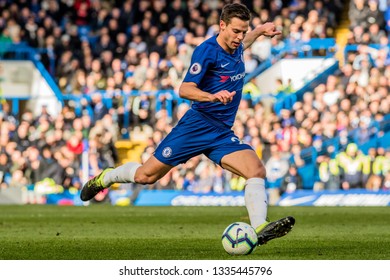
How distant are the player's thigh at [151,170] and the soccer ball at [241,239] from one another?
58.0 inches

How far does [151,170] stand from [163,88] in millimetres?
16182

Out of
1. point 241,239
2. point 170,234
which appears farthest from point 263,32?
point 170,234

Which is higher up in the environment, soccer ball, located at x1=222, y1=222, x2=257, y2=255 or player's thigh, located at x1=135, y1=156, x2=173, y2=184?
player's thigh, located at x1=135, y1=156, x2=173, y2=184

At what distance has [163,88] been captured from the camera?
28359 millimetres

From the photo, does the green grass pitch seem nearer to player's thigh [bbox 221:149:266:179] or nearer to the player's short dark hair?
player's thigh [bbox 221:149:266:179]

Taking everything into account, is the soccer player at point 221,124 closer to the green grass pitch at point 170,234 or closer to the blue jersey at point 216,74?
the blue jersey at point 216,74

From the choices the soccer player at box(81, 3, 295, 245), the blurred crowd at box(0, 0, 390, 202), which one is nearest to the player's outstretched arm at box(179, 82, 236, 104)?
the soccer player at box(81, 3, 295, 245)

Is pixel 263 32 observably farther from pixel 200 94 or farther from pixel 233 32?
pixel 200 94

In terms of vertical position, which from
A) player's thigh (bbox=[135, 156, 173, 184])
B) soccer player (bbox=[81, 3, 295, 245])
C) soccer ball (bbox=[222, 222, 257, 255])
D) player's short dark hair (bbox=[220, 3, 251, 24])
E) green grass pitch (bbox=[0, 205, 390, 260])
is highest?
player's short dark hair (bbox=[220, 3, 251, 24])

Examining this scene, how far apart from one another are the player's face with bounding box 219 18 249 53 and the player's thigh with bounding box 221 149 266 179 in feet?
3.66

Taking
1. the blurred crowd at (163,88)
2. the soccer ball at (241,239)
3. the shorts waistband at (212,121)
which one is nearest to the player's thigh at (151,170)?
the shorts waistband at (212,121)

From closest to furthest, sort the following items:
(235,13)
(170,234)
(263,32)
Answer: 1. (235,13)
2. (263,32)
3. (170,234)

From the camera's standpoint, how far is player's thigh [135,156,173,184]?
39.9ft
